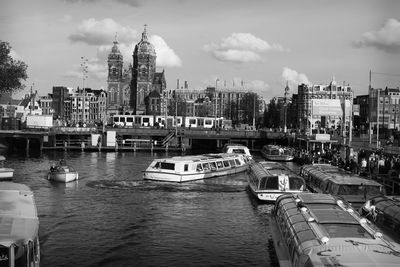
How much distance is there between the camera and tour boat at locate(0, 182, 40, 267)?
16172mm

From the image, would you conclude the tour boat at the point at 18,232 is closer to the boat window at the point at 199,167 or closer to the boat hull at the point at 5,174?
the boat hull at the point at 5,174

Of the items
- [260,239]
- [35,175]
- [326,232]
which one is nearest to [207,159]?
[35,175]

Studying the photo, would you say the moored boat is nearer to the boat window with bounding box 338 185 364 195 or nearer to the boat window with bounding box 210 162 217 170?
→ the boat window with bounding box 338 185 364 195

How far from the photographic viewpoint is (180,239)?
2969cm

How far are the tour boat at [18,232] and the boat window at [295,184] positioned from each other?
885 inches

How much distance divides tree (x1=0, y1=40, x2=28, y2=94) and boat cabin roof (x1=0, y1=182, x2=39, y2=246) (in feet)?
158

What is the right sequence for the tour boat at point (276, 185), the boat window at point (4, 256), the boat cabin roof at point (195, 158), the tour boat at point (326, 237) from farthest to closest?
the boat cabin roof at point (195, 158) → the tour boat at point (276, 185) → the boat window at point (4, 256) → the tour boat at point (326, 237)

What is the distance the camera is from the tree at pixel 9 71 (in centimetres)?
7044

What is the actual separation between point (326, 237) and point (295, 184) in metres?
23.7

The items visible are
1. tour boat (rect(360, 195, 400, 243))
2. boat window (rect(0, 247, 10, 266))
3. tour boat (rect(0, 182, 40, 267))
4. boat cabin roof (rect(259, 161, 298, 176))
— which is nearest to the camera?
boat window (rect(0, 247, 10, 266))

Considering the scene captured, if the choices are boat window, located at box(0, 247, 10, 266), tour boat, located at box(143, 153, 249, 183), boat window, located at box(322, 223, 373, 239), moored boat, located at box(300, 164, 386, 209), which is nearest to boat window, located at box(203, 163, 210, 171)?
tour boat, located at box(143, 153, 249, 183)

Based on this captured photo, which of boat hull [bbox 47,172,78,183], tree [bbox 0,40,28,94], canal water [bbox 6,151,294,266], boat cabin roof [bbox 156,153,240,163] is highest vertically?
tree [bbox 0,40,28,94]

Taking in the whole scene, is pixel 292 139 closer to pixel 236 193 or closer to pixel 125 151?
pixel 125 151

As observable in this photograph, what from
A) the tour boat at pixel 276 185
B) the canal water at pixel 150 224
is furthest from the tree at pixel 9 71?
the tour boat at pixel 276 185
